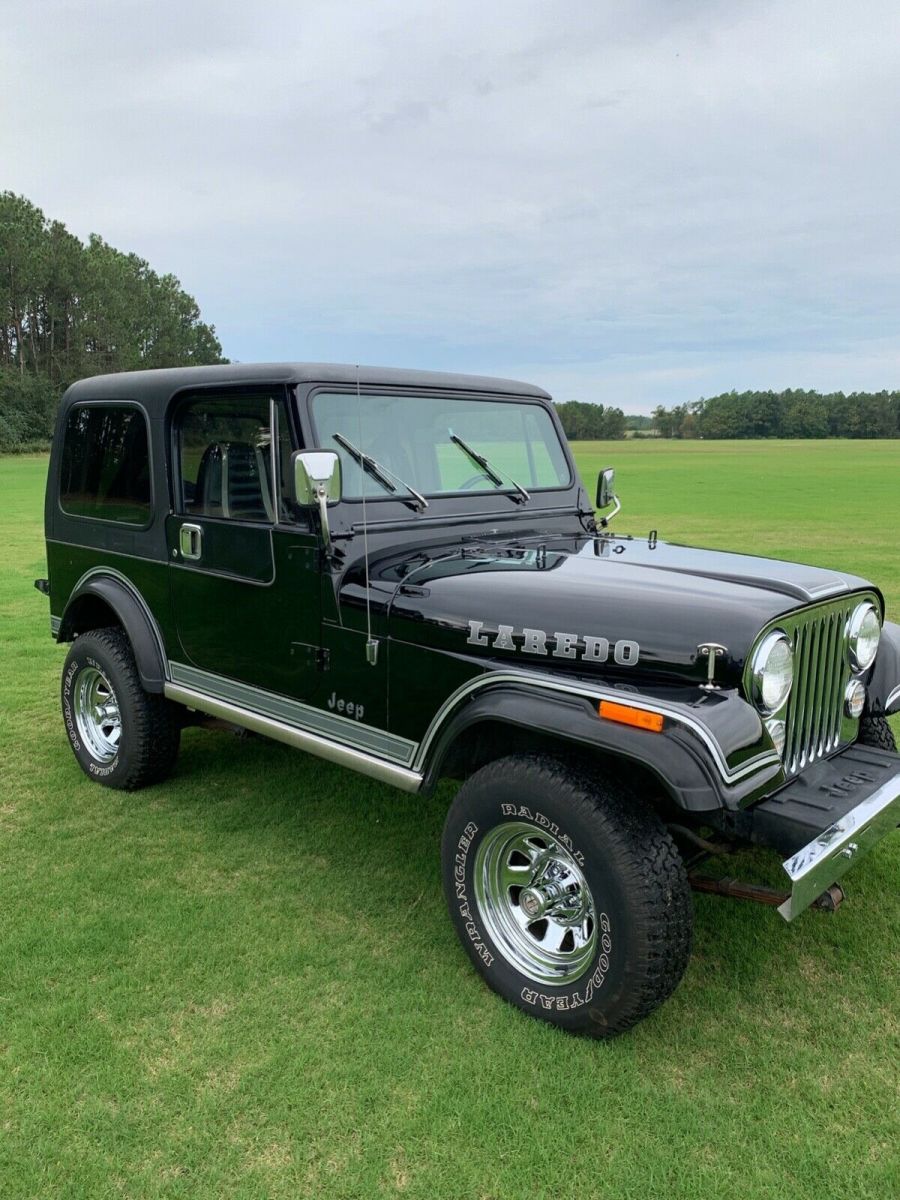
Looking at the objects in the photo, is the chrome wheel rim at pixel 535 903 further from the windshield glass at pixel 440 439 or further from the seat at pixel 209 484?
the seat at pixel 209 484

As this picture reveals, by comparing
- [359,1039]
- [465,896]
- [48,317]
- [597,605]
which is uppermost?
[48,317]

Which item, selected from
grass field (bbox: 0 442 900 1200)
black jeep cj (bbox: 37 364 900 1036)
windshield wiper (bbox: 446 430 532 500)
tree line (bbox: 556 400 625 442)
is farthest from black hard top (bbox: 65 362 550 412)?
tree line (bbox: 556 400 625 442)

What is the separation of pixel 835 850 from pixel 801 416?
9211 cm

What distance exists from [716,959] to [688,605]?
56.1 inches

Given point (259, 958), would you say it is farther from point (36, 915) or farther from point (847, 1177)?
point (847, 1177)

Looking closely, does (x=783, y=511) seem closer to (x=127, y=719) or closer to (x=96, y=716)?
(x=96, y=716)

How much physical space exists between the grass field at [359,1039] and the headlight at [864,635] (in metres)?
1.10

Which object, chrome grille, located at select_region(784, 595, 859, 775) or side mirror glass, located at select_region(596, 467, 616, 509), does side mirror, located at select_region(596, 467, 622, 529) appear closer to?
side mirror glass, located at select_region(596, 467, 616, 509)

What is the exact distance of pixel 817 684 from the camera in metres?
3.13

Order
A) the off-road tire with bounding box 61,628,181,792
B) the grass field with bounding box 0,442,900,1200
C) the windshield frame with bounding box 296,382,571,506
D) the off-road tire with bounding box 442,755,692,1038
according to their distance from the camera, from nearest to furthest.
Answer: the grass field with bounding box 0,442,900,1200 < the off-road tire with bounding box 442,755,692,1038 < the windshield frame with bounding box 296,382,571,506 < the off-road tire with bounding box 61,628,181,792

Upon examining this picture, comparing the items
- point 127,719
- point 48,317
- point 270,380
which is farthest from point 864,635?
point 48,317

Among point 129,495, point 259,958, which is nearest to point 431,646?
point 259,958

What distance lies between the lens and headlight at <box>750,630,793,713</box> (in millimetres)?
2734

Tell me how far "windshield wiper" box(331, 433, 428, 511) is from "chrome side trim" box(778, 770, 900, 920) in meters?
2.01
